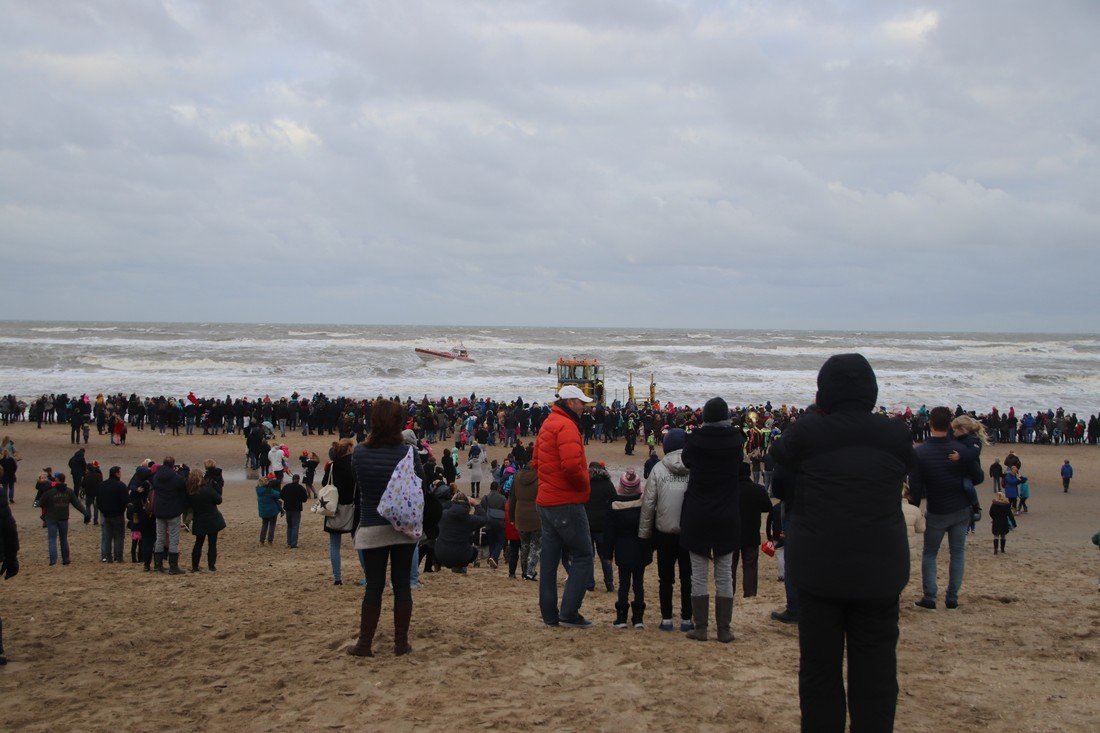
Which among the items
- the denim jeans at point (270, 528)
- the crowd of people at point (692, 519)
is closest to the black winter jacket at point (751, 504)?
the crowd of people at point (692, 519)

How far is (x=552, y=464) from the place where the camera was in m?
5.77

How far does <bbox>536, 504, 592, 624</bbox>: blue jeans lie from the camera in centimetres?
586

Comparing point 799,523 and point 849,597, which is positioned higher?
point 799,523

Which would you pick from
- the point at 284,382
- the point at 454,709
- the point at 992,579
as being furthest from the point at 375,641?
the point at 284,382

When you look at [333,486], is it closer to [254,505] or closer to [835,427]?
[835,427]

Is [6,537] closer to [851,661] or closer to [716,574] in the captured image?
[716,574]

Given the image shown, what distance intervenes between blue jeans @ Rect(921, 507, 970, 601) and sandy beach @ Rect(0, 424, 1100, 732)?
11.4 inches

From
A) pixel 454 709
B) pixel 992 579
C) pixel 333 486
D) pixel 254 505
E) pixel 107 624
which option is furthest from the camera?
pixel 254 505

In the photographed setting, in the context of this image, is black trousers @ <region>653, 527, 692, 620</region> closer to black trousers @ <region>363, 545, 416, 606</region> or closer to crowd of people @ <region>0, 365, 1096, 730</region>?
crowd of people @ <region>0, 365, 1096, 730</region>

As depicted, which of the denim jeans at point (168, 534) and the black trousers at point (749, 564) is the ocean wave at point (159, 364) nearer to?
the denim jeans at point (168, 534)

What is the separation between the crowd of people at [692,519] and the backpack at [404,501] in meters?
0.02

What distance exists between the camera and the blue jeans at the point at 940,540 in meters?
6.64

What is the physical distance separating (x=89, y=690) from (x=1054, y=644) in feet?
20.6

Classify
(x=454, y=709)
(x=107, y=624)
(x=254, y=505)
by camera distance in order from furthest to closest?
(x=254, y=505) < (x=107, y=624) < (x=454, y=709)
